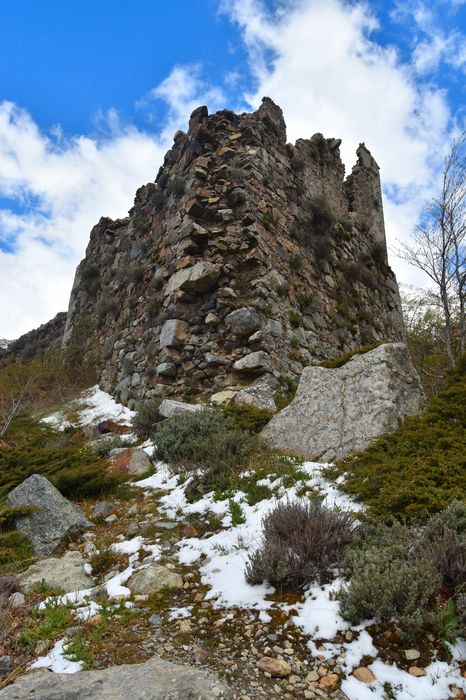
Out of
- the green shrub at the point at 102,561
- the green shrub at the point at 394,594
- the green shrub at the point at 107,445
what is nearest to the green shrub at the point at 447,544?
the green shrub at the point at 394,594

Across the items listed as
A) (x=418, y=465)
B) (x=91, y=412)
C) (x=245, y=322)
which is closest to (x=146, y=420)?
(x=245, y=322)

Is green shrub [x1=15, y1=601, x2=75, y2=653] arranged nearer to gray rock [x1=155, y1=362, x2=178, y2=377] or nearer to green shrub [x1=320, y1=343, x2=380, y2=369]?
green shrub [x1=320, y1=343, x2=380, y2=369]

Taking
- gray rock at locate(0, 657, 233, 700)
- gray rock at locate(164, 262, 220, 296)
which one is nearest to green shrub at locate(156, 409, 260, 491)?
gray rock at locate(0, 657, 233, 700)

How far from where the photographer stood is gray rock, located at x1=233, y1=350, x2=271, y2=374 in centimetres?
875

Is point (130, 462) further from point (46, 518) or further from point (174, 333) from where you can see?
point (174, 333)

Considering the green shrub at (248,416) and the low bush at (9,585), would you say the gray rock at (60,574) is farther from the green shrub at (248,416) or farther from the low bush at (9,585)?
the green shrub at (248,416)

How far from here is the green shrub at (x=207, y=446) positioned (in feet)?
17.6

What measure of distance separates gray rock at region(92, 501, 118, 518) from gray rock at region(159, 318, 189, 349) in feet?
15.3

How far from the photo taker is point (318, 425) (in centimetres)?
584

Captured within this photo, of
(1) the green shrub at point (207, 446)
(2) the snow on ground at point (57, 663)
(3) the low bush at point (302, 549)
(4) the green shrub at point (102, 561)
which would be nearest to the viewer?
(2) the snow on ground at point (57, 663)

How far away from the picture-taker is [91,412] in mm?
10570

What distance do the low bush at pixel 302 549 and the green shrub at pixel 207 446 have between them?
1.64 meters

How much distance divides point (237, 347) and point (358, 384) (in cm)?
372

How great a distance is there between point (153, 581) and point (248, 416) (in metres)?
3.77
